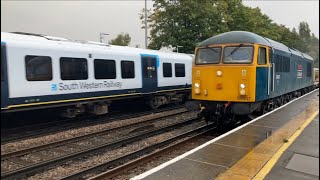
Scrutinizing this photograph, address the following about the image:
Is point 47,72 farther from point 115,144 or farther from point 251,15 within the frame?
point 251,15

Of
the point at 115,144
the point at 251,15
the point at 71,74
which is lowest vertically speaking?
the point at 115,144

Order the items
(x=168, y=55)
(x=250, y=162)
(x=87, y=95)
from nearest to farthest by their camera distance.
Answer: (x=250, y=162) → (x=87, y=95) → (x=168, y=55)

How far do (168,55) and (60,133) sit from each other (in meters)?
9.57

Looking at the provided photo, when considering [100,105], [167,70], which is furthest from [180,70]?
[100,105]

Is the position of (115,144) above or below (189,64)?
below

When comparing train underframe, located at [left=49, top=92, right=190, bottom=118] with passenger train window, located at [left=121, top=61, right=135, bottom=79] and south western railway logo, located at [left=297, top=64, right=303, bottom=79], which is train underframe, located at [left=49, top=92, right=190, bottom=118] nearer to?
passenger train window, located at [left=121, top=61, right=135, bottom=79]

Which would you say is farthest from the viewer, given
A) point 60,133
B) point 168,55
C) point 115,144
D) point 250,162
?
point 168,55

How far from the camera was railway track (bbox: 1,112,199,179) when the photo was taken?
7.03 metres

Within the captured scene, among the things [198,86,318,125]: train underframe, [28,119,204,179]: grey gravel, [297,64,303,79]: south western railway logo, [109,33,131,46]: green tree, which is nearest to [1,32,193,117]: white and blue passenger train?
[28,119,204,179]: grey gravel

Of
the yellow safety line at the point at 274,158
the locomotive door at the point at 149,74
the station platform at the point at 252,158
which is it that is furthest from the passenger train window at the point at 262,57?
the locomotive door at the point at 149,74

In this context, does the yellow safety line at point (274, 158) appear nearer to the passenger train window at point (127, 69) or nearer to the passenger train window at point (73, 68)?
the passenger train window at point (73, 68)

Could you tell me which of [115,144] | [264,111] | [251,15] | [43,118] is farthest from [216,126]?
[251,15]

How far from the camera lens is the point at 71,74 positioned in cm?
1238

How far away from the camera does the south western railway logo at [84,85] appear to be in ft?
38.8
